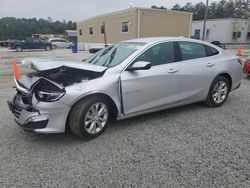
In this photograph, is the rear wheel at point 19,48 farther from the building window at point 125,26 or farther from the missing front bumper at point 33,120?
the missing front bumper at point 33,120

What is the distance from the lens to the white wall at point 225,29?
109 ft

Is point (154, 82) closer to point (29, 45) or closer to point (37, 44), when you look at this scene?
point (37, 44)

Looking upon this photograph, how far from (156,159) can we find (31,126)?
5.79 ft

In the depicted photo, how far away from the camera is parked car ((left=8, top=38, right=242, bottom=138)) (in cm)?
298

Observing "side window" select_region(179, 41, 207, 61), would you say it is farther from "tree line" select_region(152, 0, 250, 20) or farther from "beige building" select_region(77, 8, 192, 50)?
"tree line" select_region(152, 0, 250, 20)

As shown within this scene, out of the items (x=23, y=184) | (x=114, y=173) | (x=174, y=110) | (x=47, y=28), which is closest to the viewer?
(x=23, y=184)

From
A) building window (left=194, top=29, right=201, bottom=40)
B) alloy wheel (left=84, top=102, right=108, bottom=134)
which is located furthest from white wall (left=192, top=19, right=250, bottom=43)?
alloy wheel (left=84, top=102, right=108, bottom=134)

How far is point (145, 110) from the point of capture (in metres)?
3.75

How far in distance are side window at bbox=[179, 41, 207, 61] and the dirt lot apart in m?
1.21

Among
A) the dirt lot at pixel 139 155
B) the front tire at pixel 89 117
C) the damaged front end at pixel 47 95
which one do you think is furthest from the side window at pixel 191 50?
the front tire at pixel 89 117

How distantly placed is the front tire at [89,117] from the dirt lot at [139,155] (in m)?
0.16

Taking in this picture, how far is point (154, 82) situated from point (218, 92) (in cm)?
183

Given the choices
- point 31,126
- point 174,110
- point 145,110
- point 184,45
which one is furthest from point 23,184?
point 184,45

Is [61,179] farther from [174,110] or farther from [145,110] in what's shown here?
[174,110]
